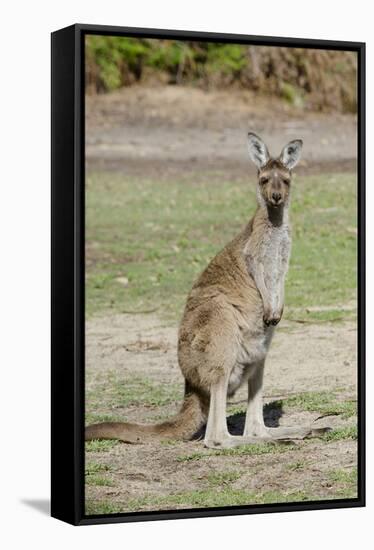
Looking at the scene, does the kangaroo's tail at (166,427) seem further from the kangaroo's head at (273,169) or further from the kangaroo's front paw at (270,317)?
the kangaroo's head at (273,169)

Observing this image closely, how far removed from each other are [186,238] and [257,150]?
19.1 ft

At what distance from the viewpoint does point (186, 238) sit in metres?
14.3

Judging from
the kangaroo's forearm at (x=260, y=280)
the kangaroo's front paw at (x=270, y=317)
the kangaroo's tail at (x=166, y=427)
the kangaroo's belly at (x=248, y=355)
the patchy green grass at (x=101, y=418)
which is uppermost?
the kangaroo's forearm at (x=260, y=280)

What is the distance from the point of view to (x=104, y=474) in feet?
26.4

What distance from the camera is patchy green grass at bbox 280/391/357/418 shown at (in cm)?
941

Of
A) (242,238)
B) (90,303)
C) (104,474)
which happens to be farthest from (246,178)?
(104,474)

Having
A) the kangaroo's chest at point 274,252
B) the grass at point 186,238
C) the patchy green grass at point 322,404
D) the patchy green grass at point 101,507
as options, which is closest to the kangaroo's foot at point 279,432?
the patchy green grass at point 322,404

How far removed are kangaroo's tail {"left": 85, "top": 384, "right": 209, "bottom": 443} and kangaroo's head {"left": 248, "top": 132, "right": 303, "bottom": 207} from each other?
4.55ft

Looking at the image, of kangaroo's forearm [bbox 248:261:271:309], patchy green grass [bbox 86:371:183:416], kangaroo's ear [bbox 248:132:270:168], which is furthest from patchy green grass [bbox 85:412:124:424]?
kangaroo's ear [bbox 248:132:270:168]

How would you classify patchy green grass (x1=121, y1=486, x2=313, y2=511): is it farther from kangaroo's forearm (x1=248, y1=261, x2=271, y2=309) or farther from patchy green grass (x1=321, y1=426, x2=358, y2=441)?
kangaroo's forearm (x1=248, y1=261, x2=271, y2=309)

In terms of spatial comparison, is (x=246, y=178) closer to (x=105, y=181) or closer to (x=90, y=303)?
(x=105, y=181)

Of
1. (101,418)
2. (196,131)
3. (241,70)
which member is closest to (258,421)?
(101,418)

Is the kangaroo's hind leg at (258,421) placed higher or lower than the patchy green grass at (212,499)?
higher

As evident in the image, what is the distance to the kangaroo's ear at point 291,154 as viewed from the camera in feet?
27.9
